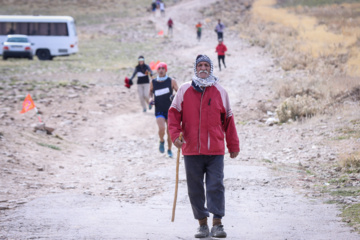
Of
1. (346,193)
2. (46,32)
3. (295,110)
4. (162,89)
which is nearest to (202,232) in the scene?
(346,193)

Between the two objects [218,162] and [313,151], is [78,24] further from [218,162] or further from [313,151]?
[218,162]

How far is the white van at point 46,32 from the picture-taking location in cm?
3241

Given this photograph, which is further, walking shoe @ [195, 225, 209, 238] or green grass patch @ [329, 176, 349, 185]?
green grass patch @ [329, 176, 349, 185]

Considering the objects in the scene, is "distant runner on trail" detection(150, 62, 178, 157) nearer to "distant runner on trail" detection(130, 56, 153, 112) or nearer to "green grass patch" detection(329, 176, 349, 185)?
"green grass patch" detection(329, 176, 349, 185)

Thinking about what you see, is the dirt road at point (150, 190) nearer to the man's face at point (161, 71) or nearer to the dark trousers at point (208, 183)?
the dark trousers at point (208, 183)

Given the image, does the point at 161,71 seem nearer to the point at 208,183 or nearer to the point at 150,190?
the point at 150,190

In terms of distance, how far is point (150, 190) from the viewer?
804 cm

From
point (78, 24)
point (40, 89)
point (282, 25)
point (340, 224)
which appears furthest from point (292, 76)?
point (78, 24)

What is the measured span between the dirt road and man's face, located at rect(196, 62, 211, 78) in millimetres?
1650

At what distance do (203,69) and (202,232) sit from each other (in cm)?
164

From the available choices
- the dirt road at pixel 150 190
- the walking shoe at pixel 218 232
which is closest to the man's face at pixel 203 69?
the walking shoe at pixel 218 232

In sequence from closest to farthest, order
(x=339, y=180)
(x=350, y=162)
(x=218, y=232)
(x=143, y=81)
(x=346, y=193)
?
(x=218, y=232) → (x=346, y=193) → (x=339, y=180) → (x=350, y=162) → (x=143, y=81)

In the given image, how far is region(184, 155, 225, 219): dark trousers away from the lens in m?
5.34

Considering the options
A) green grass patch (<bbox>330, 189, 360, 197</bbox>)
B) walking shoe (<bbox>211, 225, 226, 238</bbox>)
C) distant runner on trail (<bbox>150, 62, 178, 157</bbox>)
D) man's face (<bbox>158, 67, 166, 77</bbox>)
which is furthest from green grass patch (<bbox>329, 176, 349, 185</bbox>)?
man's face (<bbox>158, 67, 166, 77</bbox>)
